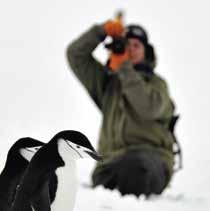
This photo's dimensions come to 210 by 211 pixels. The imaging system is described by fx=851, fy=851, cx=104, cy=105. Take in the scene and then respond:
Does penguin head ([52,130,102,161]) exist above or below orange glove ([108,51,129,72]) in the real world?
above

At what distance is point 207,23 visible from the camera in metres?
15.3

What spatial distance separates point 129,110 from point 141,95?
0.56 ft

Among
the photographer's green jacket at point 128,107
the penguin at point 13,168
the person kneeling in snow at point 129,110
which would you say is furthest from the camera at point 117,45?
the penguin at point 13,168

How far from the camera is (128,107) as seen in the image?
402 centimetres

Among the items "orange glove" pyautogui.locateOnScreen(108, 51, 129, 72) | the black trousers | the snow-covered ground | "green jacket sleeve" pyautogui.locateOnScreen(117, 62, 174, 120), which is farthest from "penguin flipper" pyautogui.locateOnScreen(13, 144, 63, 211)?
"orange glove" pyautogui.locateOnScreen(108, 51, 129, 72)

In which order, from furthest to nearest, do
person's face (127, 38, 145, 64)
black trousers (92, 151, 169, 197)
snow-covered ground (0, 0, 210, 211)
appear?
1. person's face (127, 38, 145, 64)
2. black trousers (92, 151, 169, 197)
3. snow-covered ground (0, 0, 210, 211)

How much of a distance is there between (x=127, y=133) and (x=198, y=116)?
5.76m

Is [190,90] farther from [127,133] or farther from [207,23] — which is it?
[127,133]

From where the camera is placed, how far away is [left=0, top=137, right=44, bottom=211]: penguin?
177 cm

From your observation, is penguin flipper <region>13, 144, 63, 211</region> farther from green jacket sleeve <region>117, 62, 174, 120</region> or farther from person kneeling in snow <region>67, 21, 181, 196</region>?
green jacket sleeve <region>117, 62, 174, 120</region>

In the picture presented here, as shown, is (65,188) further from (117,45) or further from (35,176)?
(117,45)

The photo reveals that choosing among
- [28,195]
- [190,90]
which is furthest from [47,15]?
[28,195]

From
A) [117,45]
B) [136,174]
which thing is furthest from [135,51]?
[136,174]

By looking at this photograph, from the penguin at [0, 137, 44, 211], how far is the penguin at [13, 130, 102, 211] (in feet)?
0.22
